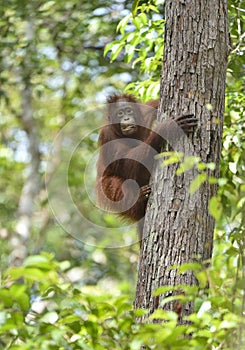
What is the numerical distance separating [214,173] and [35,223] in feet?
32.5

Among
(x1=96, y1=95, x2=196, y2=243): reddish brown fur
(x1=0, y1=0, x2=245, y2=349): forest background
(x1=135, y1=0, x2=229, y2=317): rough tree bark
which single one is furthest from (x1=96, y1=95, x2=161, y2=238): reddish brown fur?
(x1=135, y1=0, x2=229, y2=317): rough tree bark

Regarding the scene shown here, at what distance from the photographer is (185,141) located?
11.1 ft

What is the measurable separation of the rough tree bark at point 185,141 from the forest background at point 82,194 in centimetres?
19

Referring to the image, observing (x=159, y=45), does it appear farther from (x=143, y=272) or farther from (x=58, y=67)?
(x=58, y=67)

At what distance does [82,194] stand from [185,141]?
6712 millimetres

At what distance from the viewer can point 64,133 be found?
30.3 feet

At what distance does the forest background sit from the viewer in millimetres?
2314

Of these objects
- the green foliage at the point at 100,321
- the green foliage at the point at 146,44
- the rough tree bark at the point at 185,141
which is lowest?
the green foliage at the point at 100,321

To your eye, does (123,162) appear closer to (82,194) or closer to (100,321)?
(100,321)

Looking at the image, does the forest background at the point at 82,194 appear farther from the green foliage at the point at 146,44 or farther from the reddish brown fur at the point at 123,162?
the reddish brown fur at the point at 123,162

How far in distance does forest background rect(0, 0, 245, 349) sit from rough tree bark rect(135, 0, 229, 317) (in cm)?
19

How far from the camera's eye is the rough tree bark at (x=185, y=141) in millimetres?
3172

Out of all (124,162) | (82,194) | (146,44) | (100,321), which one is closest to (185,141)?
(100,321)

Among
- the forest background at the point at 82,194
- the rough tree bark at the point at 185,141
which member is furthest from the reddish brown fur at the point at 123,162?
the rough tree bark at the point at 185,141
